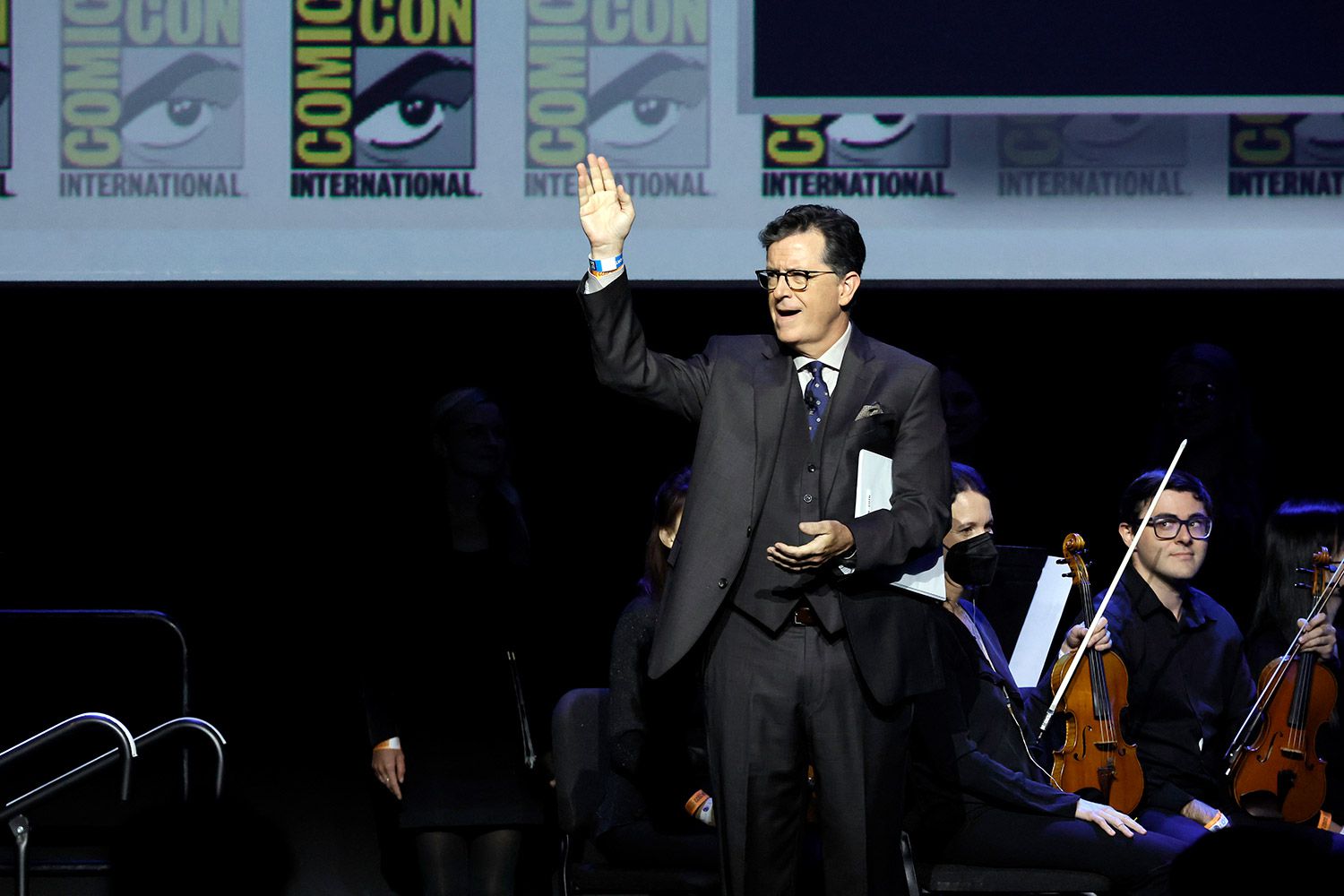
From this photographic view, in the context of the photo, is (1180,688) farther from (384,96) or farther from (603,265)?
(384,96)

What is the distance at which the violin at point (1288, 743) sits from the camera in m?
3.35

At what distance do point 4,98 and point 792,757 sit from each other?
3037 mm

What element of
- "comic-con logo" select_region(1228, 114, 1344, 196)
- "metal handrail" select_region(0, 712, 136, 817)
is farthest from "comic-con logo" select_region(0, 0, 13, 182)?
"comic-con logo" select_region(1228, 114, 1344, 196)

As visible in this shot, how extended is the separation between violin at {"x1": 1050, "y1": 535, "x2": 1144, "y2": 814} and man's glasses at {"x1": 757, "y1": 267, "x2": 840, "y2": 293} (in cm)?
121

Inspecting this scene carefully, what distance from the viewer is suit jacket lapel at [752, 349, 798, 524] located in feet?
7.80

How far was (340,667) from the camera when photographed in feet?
16.9

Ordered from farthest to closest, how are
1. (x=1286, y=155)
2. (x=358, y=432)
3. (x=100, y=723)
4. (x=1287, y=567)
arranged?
(x=358, y=432) < (x=1286, y=155) < (x=1287, y=567) < (x=100, y=723)

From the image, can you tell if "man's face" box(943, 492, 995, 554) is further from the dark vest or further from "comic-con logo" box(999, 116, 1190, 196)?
"comic-con logo" box(999, 116, 1190, 196)

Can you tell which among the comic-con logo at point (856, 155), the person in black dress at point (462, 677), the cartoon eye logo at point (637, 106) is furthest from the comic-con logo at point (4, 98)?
the comic-con logo at point (856, 155)

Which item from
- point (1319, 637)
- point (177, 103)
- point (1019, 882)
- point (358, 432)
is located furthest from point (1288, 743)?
point (177, 103)

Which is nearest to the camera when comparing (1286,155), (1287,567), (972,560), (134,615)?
(972,560)

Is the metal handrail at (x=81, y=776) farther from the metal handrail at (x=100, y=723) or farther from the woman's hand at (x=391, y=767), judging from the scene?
the woman's hand at (x=391, y=767)

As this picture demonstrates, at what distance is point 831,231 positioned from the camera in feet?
7.86

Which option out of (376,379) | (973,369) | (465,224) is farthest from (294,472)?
(973,369)
